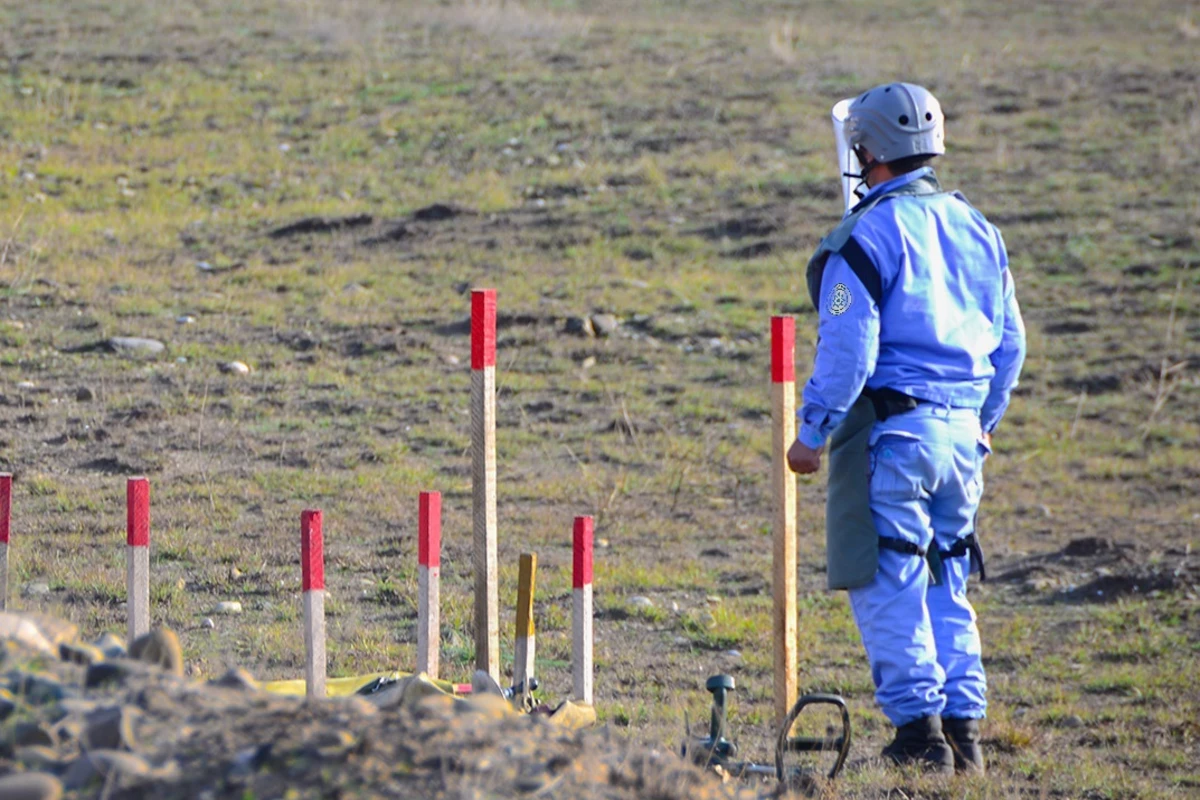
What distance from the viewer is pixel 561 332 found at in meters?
10.8

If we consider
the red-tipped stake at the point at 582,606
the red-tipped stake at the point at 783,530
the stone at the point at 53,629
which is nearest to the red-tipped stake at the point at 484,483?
the red-tipped stake at the point at 582,606

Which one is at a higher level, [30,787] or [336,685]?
[30,787]

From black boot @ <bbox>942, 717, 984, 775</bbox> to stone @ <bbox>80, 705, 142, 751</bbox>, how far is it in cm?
265

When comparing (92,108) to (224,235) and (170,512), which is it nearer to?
(224,235)

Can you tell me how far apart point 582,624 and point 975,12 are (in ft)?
74.6

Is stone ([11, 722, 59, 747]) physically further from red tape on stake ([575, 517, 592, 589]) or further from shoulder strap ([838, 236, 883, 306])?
shoulder strap ([838, 236, 883, 306])

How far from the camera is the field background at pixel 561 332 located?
6246mm

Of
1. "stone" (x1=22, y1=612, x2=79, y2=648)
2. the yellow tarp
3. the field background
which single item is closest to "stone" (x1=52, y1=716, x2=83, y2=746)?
"stone" (x1=22, y1=612, x2=79, y2=648)

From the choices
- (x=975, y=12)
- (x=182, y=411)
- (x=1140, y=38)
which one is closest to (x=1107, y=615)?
(x=182, y=411)

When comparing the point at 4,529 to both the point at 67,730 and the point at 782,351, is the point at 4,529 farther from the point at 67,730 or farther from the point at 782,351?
the point at 782,351

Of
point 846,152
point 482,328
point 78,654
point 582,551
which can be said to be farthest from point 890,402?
point 78,654

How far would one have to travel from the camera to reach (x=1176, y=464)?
945 cm

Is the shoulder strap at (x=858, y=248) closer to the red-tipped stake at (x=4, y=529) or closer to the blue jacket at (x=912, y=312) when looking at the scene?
the blue jacket at (x=912, y=312)

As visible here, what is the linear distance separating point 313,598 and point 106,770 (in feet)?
→ 5.67
